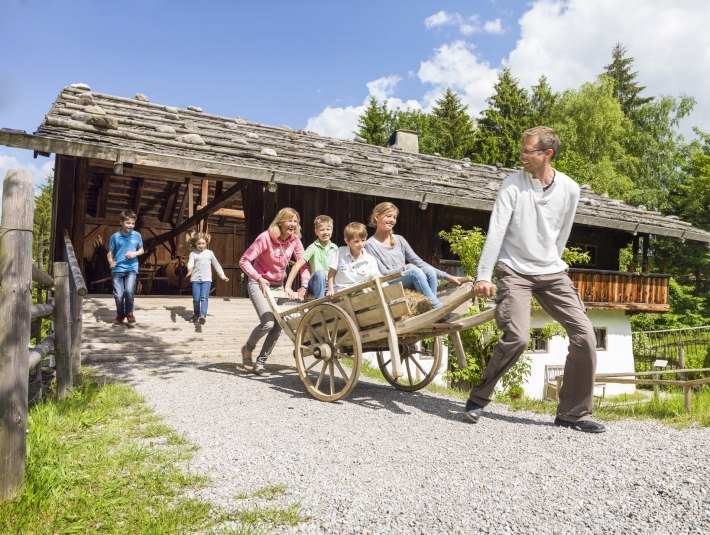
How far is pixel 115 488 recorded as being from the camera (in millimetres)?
2904

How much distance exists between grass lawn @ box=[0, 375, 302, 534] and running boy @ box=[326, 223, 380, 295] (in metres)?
2.04

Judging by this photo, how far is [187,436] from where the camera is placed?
3973 millimetres

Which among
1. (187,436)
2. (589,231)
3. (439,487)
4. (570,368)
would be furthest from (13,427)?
(589,231)

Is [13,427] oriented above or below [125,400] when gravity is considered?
above

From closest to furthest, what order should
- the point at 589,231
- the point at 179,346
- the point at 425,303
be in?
the point at 425,303 → the point at 179,346 → the point at 589,231

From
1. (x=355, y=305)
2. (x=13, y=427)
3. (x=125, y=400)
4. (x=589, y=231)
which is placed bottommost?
(x=125, y=400)

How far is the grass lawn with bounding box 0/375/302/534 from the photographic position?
99.3 inches

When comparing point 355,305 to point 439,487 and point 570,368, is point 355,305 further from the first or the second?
point 439,487

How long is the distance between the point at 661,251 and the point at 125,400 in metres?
33.3

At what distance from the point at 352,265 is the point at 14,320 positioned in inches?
119

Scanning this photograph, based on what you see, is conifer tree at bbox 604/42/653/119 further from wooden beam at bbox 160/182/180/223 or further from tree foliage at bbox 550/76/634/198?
wooden beam at bbox 160/182/180/223

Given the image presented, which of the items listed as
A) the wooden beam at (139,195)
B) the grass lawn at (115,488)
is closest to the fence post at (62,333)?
the grass lawn at (115,488)

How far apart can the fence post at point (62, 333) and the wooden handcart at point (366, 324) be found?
1.87m

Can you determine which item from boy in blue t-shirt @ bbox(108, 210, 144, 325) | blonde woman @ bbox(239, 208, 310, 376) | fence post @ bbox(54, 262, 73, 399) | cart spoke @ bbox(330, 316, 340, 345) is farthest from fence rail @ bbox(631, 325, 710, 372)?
fence post @ bbox(54, 262, 73, 399)
